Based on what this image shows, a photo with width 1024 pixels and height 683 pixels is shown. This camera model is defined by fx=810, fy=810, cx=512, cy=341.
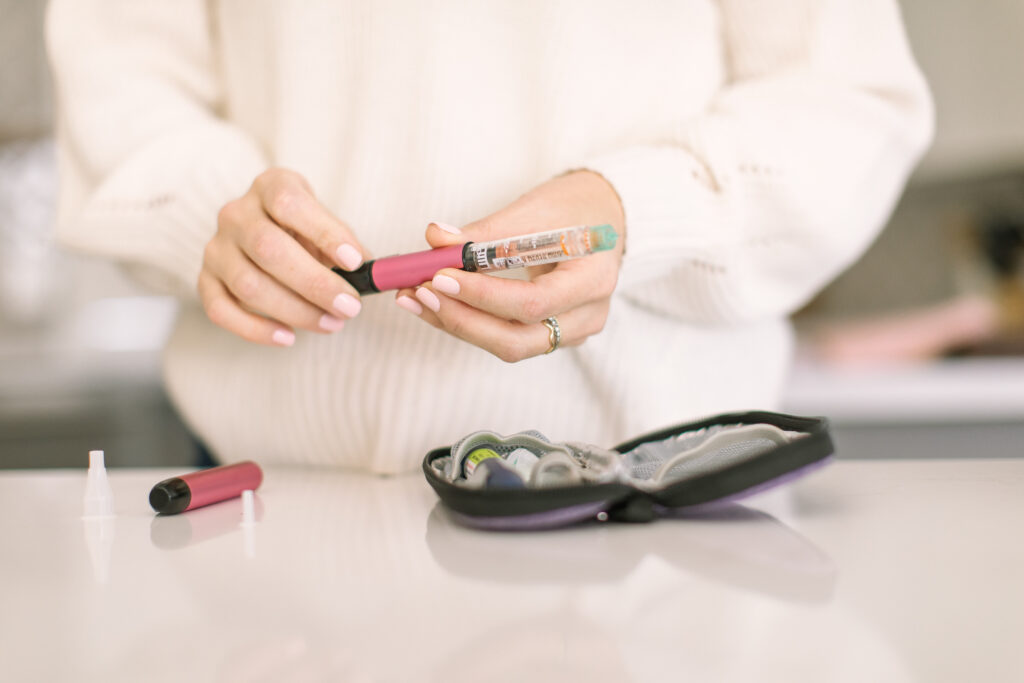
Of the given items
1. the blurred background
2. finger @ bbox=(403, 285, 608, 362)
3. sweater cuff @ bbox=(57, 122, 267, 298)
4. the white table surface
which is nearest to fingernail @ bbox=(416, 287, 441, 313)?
finger @ bbox=(403, 285, 608, 362)

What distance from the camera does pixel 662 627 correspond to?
25 cm

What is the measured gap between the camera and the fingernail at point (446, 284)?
1.42ft

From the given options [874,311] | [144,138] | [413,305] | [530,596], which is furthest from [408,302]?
[874,311]

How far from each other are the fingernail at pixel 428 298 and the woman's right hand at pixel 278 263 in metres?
0.06

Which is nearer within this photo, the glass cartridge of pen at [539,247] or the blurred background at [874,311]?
the glass cartridge of pen at [539,247]

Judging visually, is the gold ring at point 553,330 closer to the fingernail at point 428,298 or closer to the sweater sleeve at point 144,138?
the fingernail at point 428,298

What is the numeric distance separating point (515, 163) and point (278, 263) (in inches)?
8.0

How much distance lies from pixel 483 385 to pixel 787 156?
276 millimetres

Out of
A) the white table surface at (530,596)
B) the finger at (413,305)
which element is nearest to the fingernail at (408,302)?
the finger at (413,305)

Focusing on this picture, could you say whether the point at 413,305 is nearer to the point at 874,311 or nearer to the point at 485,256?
the point at 485,256

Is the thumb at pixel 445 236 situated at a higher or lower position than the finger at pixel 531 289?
higher

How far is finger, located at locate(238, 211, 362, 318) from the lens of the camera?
1.63 feet

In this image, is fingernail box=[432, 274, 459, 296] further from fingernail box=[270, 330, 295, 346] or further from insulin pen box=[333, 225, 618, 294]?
fingernail box=[270, 330, 295, 346]

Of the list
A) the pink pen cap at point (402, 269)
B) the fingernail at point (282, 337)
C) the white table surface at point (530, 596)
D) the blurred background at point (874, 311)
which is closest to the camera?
the white table surface at point (530, 596)
